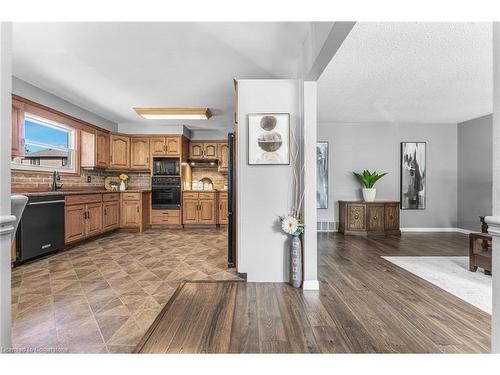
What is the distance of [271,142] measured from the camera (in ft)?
8.93

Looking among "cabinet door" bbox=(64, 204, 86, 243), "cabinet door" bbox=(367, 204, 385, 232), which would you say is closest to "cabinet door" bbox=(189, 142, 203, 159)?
"cabinet door" bbox=(64, 204, 86, 243)

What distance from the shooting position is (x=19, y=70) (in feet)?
10.9

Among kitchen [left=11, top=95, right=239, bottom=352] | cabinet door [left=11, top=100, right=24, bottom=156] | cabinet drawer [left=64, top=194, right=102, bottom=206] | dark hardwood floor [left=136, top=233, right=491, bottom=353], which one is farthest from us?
cabinet drawer [left=64, top=194, right=102, bottom=206]

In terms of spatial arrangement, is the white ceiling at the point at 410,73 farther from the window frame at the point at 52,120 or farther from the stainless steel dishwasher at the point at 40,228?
the window frame at the point at 52,120

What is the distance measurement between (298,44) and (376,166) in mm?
4157

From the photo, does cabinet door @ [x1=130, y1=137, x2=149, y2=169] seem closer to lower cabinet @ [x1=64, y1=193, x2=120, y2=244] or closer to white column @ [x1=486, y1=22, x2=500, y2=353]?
lower cabinet @ [x1=64, y1=193, x2=120, y2=244]

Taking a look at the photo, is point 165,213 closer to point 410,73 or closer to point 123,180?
point 123,180

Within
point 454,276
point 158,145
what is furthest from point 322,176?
point 158,145

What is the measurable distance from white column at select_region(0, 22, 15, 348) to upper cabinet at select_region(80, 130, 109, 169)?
4.80 m

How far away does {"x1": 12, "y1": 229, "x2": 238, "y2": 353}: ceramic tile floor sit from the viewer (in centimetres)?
168

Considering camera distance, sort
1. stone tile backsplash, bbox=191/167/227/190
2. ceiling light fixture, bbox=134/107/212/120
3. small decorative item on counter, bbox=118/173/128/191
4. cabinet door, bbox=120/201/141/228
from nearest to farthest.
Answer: ceiling light fixture, bbox=134/107/212/120
cabinet door, bbox=120/201/141/228
small decorative item on counter, bbox=118/173/128/191
stone tile backsplash, bbox=191/167/227/190

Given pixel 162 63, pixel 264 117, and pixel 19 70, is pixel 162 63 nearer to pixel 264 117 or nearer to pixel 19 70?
pixel 264 117

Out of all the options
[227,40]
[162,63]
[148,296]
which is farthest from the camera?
[162,63]
